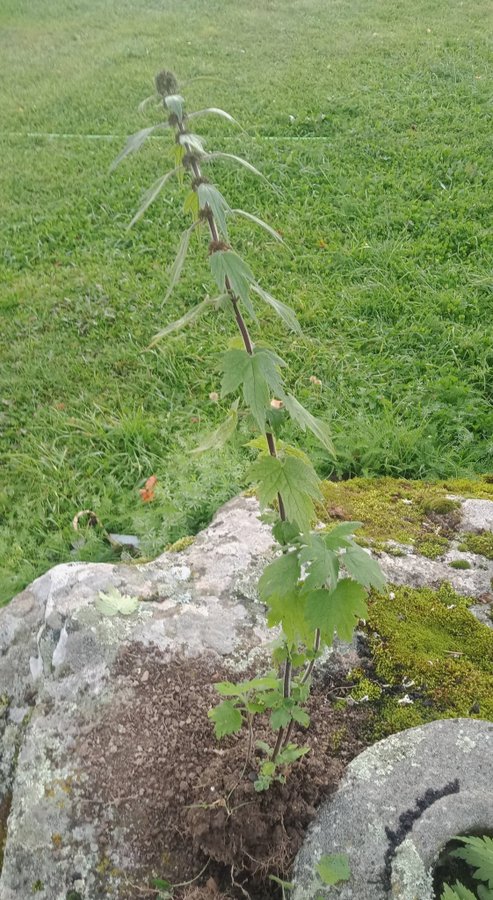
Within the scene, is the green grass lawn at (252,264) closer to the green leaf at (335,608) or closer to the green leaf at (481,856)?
the green leaf at (335,608)

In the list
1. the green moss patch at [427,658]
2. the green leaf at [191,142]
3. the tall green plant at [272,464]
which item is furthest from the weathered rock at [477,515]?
the green leaf at [191,142]

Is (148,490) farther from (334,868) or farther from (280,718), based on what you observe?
(334,868)

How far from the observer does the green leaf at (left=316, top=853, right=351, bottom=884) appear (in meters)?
1.42

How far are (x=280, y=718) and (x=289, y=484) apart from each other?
1.74ft

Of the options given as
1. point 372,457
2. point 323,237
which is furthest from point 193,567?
point 323,237

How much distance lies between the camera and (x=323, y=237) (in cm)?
527

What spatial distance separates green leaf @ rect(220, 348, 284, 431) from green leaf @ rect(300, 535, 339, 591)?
10.8 inches

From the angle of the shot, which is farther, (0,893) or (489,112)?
(489,112)

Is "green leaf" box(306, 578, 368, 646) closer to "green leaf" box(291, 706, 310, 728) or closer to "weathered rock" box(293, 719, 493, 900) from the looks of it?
"green leaf" box(291, 706, 310, 728)

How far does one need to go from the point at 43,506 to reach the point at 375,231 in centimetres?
327

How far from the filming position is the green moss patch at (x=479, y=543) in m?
2.53

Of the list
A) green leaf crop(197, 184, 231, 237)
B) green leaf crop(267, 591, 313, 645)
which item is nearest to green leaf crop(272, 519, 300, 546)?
green leaf crop(267, 591, 313, 645)

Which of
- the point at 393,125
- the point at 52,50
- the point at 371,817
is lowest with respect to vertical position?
the point at 371,817

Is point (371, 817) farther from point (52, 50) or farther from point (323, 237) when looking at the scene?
point (52, 50)
